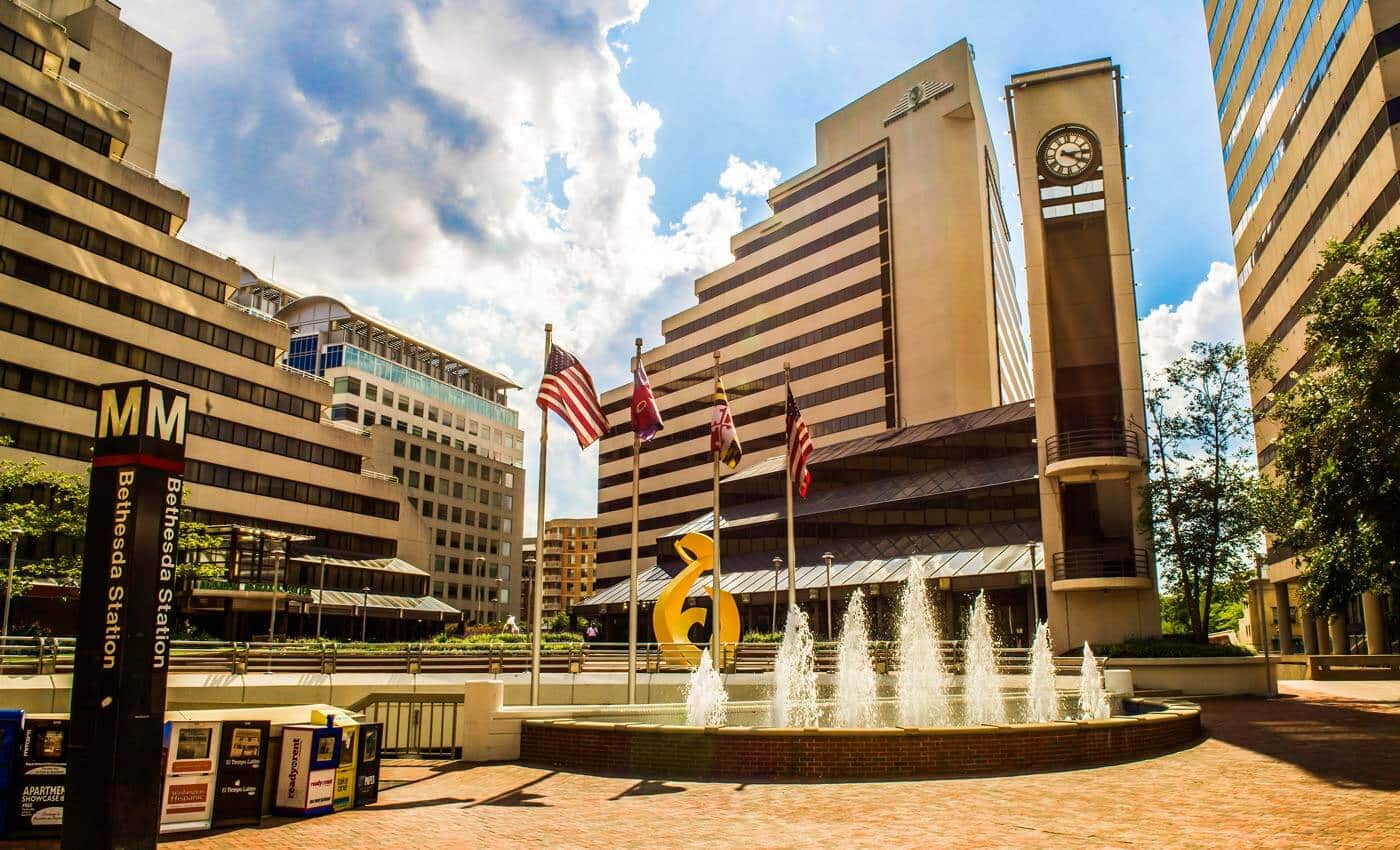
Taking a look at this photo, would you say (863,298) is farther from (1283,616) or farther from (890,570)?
(1283,616)

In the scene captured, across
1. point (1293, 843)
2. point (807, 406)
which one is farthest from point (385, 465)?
point (1293, 843)

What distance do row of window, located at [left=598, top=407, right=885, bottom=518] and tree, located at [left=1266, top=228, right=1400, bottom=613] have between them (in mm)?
49836

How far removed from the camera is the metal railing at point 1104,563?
1362 inches

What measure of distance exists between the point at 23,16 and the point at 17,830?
54.9 m

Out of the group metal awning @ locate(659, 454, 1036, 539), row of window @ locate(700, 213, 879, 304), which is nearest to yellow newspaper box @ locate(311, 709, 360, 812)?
metal awning @ locate(659, 454, 1036, 539)

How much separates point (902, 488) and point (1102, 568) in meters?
17.9

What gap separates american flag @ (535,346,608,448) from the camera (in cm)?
1962

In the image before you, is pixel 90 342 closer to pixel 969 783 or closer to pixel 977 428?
pixel 977 428

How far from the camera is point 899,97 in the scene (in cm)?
8431

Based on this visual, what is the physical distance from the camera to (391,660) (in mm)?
27156

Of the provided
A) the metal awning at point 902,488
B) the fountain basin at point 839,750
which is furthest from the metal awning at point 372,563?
the fountain basin at point 839,750

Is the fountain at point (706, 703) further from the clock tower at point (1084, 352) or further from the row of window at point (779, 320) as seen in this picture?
the row of window at point (779, 320)

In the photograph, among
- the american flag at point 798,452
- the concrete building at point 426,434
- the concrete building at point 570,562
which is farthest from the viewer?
Answer: the concrete building at point 570,562

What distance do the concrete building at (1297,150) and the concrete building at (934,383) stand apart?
276 inches
